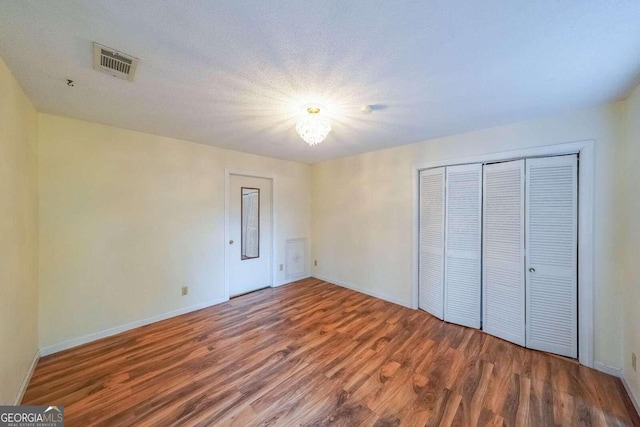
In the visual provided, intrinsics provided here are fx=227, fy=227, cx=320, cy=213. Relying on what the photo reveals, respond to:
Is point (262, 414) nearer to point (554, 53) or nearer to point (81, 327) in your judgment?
point (81, 327)

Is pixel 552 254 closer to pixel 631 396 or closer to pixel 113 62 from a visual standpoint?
pixel 631 396

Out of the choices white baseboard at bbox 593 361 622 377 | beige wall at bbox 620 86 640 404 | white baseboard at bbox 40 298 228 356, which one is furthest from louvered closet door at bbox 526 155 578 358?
white baseboard at bbox 40 298 228 356

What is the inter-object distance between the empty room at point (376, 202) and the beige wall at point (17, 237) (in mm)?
29

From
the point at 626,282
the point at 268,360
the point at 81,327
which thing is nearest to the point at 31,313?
the point at 81,327

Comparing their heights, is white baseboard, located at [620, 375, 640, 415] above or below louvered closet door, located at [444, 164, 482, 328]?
below

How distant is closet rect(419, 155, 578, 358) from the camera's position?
88.5 inches

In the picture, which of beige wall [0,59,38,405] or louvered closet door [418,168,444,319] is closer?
beige wall [0,59,38,405]

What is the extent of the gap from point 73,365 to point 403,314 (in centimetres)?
362

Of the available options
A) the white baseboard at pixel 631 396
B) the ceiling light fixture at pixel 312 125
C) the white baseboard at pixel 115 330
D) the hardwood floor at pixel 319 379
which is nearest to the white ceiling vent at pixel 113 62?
the ceiling light fixture at pixel 312 125

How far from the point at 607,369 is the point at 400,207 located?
8.05ft

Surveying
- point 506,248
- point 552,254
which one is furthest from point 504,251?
point 552,254

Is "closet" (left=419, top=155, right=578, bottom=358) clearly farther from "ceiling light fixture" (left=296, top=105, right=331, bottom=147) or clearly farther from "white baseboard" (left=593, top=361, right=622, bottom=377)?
"ceiling light fixture" (left=296, top=105, right=331, bottom=147)

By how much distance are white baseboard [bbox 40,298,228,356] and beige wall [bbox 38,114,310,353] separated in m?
0.01

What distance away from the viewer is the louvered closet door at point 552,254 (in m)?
2.21
